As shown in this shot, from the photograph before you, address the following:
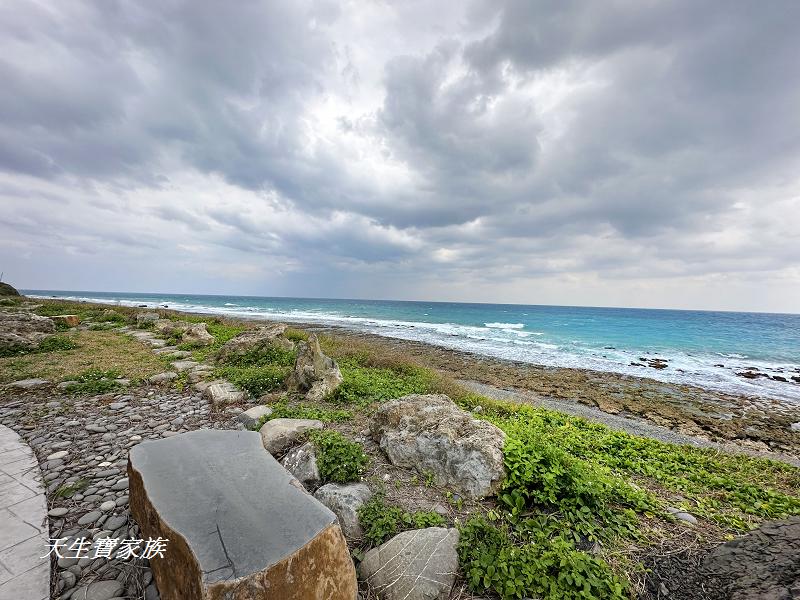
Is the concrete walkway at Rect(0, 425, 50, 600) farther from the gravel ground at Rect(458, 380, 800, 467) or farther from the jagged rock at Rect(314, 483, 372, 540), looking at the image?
the gravel ground at Rect(458, 380, 800, 467)

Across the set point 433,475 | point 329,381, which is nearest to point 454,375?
point 329,381

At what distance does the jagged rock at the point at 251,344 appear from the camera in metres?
10.8

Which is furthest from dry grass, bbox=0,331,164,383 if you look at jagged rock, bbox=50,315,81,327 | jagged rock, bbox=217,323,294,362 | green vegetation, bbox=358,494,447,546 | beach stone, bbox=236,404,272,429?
green vegetation, bbox=358,494,447,546

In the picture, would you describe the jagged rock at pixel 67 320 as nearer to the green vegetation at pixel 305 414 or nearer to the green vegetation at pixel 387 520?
the green vegetation at pixel 305 414

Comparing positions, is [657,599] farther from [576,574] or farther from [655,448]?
[655,448]

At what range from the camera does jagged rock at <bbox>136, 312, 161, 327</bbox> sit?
18.0 meters

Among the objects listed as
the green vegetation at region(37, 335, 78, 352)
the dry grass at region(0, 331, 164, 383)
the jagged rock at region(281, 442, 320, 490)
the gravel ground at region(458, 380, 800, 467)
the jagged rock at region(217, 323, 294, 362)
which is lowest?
the gravel ground at region(458, 380, 800, 467)

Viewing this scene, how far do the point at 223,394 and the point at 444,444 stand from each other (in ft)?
17.7

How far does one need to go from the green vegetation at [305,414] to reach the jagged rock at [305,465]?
4.27ft

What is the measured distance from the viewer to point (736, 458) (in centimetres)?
702

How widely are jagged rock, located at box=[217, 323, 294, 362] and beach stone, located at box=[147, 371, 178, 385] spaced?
1.74m

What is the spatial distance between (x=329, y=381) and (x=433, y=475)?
401 centimetres

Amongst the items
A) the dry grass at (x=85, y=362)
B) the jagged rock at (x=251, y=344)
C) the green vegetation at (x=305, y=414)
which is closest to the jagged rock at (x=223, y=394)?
the green vegetation at (x=305, y=414)

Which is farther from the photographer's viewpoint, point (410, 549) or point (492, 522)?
point (492, 522)
